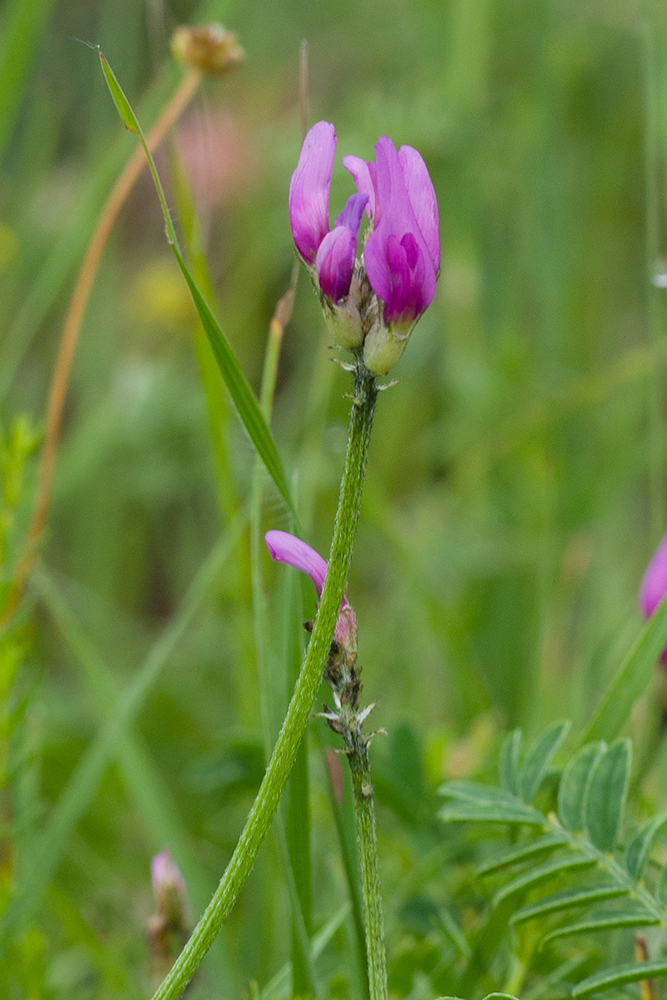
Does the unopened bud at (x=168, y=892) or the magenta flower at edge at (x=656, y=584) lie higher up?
the magenta flower at edge at (x=656, y=584)

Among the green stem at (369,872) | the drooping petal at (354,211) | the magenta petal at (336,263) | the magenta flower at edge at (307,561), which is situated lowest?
the green stem at (369,872)

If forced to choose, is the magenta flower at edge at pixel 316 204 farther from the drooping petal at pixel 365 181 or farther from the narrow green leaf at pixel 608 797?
the narrow green leaf at pixel 608 797

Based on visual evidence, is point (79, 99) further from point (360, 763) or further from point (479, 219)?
point (360, 763)

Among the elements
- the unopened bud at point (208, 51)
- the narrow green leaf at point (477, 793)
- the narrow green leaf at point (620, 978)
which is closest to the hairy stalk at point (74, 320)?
the unopened bud at point (208, 51)

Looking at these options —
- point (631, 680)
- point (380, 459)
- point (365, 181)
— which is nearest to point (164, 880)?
point (631, 680)

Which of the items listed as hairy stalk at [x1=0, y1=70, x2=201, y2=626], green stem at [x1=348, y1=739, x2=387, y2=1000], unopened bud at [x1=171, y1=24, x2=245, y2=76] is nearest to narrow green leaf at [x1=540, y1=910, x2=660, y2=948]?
green stem at [x1=348, y1=739, x2=387, y2=1000]

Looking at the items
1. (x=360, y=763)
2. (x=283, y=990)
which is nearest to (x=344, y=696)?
(x=360, y=763)

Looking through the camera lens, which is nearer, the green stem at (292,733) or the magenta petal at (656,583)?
the green stem at (292,733)

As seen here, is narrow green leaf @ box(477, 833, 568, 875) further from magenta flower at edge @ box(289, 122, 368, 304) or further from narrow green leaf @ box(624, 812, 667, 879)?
magenta flower at edge @ box(289, 122, 368, 304)
